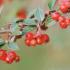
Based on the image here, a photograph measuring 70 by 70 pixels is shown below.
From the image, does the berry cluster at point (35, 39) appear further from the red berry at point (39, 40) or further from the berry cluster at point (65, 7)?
the berry cluster at point (65, 7)

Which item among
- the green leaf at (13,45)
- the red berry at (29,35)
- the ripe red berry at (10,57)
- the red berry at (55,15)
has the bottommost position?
the ripe red berry at (10,57)

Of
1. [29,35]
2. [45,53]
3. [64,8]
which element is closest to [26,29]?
[29,35]

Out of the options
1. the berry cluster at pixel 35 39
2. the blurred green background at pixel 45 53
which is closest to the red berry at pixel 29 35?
the berry cluster at pixel 35 39

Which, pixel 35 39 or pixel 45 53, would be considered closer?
pixel 35 39

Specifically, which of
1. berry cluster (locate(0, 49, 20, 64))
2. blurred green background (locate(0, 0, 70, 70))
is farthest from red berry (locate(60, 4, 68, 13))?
blurred green background (locate(0, 0, 70, 70))

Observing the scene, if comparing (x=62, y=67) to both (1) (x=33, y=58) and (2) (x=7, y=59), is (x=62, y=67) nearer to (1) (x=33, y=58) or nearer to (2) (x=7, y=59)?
(1) (x=33, y=58)

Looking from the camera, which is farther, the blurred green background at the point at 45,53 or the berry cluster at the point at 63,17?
the blurred green background at the point at 45,53

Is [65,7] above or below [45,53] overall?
above

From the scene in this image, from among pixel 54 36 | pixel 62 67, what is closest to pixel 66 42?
pixel 54 36

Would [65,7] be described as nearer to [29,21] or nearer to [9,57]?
[29,21]
